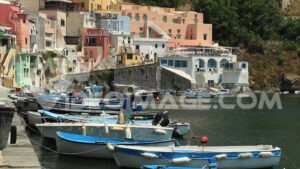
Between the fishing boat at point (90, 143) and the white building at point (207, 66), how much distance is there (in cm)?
5129

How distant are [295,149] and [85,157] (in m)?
12.3

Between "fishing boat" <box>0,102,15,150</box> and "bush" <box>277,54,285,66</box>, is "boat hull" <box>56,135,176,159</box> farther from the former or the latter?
"bush" <box>277,54,285,66</box>

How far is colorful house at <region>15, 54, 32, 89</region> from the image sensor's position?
56344mm

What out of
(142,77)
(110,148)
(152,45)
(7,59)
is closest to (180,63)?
(152,45)

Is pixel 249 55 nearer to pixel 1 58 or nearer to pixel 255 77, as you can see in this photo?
pixel 255 77

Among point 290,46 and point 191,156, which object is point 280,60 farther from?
point 191,156

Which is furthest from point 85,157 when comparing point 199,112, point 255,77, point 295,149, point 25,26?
point 255,77

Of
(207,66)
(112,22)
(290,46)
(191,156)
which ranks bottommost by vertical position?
(191,156)

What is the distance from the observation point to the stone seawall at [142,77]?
233 feet

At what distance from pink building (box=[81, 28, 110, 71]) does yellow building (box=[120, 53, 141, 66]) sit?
2.77 m

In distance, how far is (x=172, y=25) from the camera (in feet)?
282

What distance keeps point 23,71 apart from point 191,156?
37.5 metres

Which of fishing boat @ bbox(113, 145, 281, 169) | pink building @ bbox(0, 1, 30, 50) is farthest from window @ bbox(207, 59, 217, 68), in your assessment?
fishing boat @ bbox(113, 145, 281, 169)

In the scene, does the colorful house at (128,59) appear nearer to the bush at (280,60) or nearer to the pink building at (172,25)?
the pink building at (172,25)
